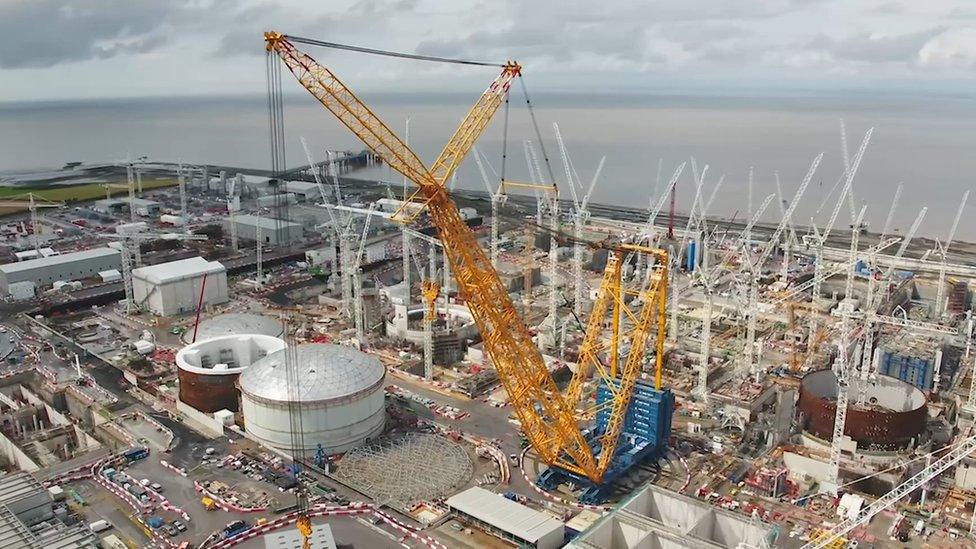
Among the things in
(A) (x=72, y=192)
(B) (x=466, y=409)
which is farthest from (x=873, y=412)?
(A) (x=72, y=192)

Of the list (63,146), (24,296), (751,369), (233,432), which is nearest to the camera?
(233,432)

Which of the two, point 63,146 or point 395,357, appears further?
point 63,146

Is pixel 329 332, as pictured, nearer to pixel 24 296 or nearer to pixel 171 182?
pixel 24 296

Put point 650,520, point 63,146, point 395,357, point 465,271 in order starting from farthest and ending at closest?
point 63,146 < point 395,357 < point 465,271 < point 650,520

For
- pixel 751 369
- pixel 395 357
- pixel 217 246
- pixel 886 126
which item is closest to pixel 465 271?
pixel 395 357

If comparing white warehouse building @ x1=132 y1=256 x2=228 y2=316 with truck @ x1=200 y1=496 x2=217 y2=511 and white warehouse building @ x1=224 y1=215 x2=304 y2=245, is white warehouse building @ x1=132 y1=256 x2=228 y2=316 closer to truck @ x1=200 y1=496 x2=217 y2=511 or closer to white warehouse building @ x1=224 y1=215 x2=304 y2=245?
white warehouse building @ x1=224 y1=215 x2=304 y2=245

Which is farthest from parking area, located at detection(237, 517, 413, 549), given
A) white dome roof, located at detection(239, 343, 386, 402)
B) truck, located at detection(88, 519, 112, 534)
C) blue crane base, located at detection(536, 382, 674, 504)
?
blue crane base, located at detection(536, 382, 674, 504)

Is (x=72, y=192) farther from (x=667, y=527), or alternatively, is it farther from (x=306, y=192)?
(x=667, y=527)
